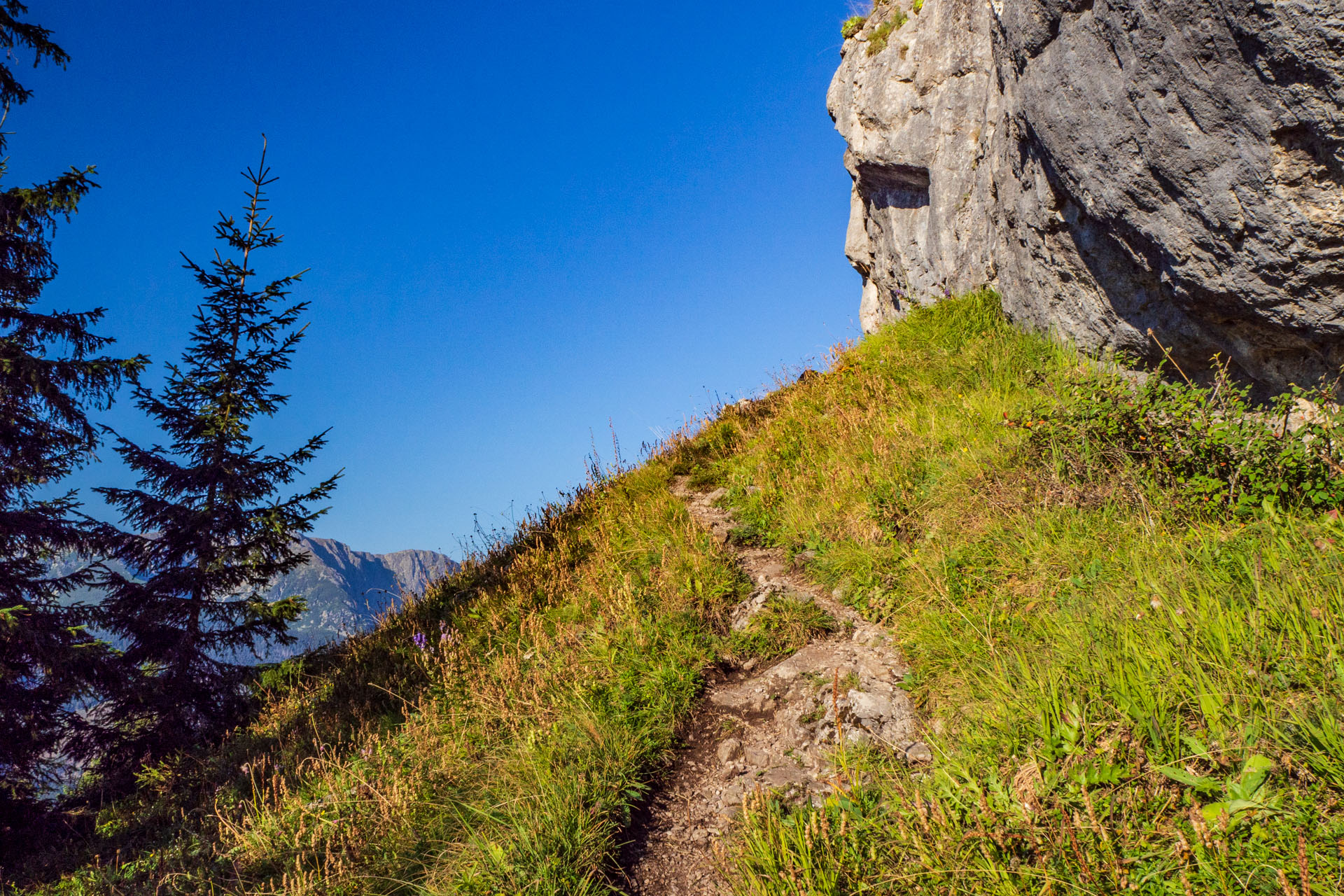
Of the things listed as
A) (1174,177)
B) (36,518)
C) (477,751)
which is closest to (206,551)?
(36,518)

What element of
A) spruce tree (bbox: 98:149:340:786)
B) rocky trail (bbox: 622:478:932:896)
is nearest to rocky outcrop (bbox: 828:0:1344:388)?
rocky trail (bbox: 622:478:932:896)

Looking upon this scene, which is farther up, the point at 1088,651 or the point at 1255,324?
the point at 1255,324

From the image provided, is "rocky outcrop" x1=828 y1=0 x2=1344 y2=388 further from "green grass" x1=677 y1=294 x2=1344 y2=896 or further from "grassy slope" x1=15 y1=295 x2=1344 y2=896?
"green grass" x1=677 y1=294 x2=1344 y2=896

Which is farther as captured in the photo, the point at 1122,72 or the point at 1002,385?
the point at 1002,385

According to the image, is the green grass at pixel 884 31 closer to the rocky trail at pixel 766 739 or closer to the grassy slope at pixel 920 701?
the grassy slope at pixel 920 701

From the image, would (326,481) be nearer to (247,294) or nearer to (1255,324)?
(247,294)

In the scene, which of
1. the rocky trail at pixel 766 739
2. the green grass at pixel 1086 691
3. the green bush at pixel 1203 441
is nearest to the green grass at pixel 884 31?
the green bush at pixel 1203 441

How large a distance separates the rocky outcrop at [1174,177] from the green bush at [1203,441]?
56cm

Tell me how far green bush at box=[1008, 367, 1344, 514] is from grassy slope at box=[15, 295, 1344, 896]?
0.18m

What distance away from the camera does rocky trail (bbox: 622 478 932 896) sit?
3.32 m

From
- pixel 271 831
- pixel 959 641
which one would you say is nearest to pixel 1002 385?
pixel 959 641

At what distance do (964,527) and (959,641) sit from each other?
3.99 ft

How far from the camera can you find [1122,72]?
4.71 metres

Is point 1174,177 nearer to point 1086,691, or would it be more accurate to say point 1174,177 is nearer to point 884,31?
point 1086,691
